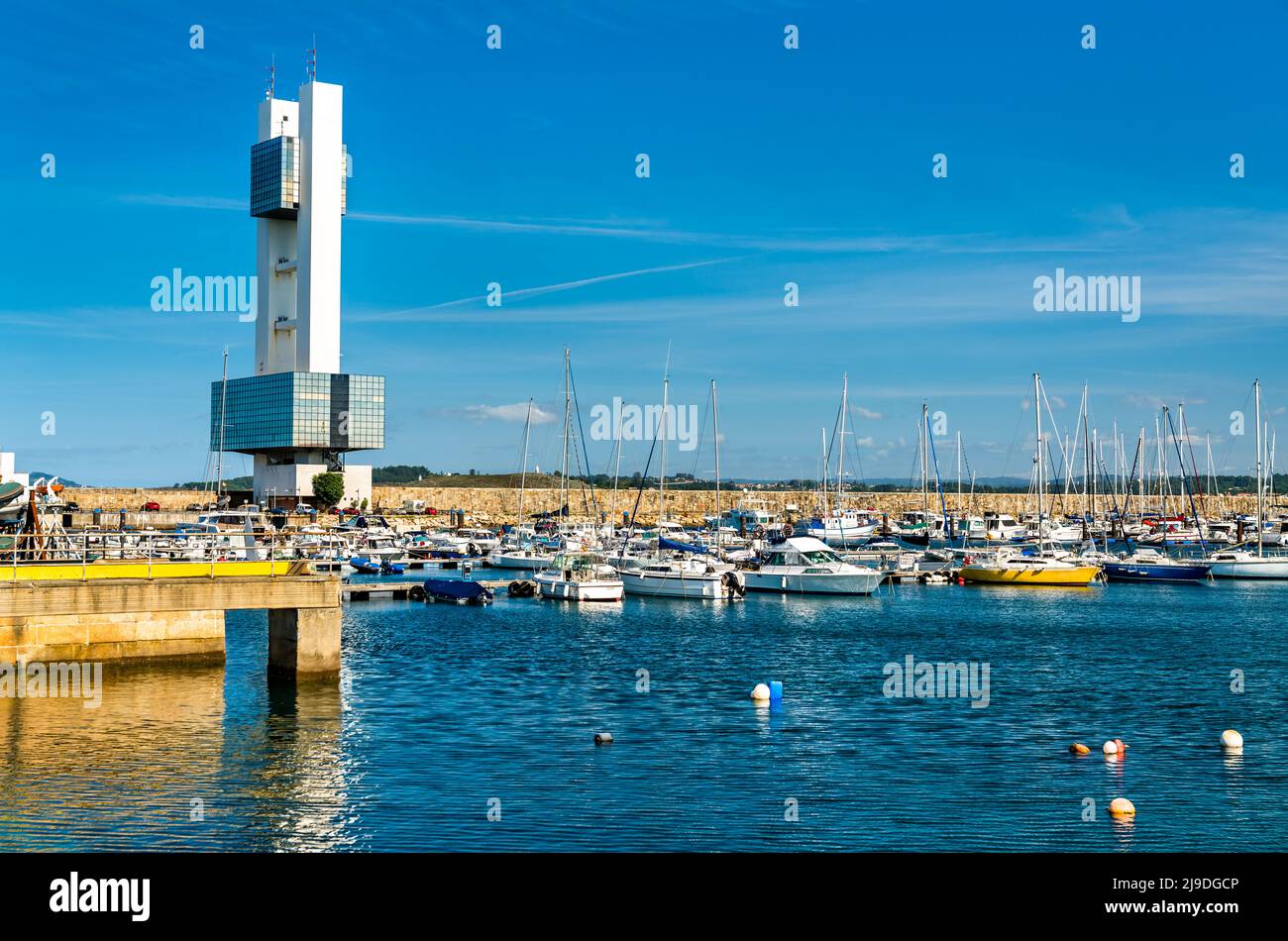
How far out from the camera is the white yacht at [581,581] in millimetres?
66750

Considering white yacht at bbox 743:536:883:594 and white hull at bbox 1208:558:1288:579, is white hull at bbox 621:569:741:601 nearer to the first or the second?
white yacht at bbox 743:536:883:594

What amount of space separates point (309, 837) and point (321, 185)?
19212cm

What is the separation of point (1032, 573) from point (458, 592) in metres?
38.5

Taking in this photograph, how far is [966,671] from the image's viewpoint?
138 feet

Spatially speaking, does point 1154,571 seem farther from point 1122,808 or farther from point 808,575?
point 1122,808

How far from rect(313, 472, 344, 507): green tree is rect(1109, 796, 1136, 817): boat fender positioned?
181 metres

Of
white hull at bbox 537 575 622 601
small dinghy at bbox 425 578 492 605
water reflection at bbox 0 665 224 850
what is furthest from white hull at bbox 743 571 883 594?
water reflection at bbox 0 665 224 850

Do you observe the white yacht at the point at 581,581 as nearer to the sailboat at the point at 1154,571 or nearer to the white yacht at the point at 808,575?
the white yacht at the point at 808,575

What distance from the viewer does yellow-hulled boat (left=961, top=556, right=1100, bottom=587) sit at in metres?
81.8
